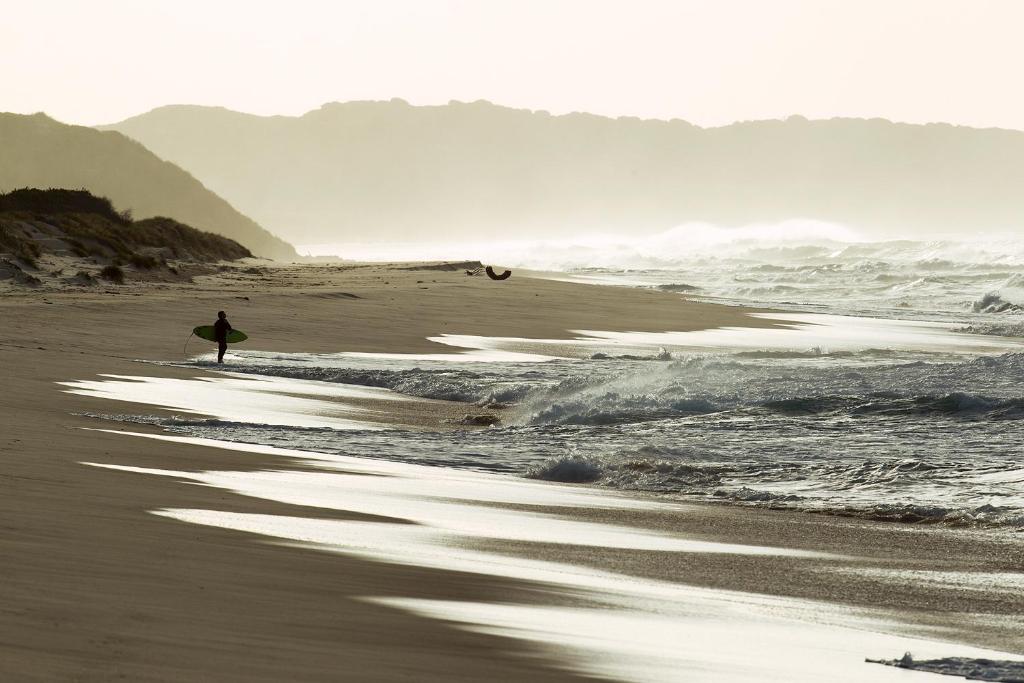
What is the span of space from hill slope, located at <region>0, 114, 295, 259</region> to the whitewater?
5840cm

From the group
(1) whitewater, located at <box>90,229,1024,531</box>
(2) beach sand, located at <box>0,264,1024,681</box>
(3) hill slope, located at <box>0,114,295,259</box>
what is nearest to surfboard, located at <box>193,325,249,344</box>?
(1) whitewater, located at <box>90,229,1024,531</box>

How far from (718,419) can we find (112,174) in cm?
7566

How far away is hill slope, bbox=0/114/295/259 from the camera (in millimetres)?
82062

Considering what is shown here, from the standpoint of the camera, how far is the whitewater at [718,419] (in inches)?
425

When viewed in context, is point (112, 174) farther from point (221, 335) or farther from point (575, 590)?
point (575, 590)

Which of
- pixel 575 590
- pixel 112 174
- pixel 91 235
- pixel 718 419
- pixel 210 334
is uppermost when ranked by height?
pixel 112 174

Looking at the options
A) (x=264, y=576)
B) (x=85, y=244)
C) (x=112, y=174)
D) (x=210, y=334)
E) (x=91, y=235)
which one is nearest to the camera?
(x=264, y=576)

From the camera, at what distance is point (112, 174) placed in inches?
3319

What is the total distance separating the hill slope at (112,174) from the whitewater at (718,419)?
2299 inches

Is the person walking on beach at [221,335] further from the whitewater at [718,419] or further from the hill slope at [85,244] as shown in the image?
the hill slope at [85,244]

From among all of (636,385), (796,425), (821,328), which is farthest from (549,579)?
(821,328)

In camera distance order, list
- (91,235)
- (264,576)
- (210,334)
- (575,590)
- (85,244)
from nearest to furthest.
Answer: (264,576), (575,590), (210,334), (85,244), (91,235)

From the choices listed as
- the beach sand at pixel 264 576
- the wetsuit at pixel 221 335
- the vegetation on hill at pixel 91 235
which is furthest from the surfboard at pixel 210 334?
the vegetation on hill at pixel 91 235

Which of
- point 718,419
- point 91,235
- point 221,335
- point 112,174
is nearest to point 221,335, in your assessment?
point 221,335
